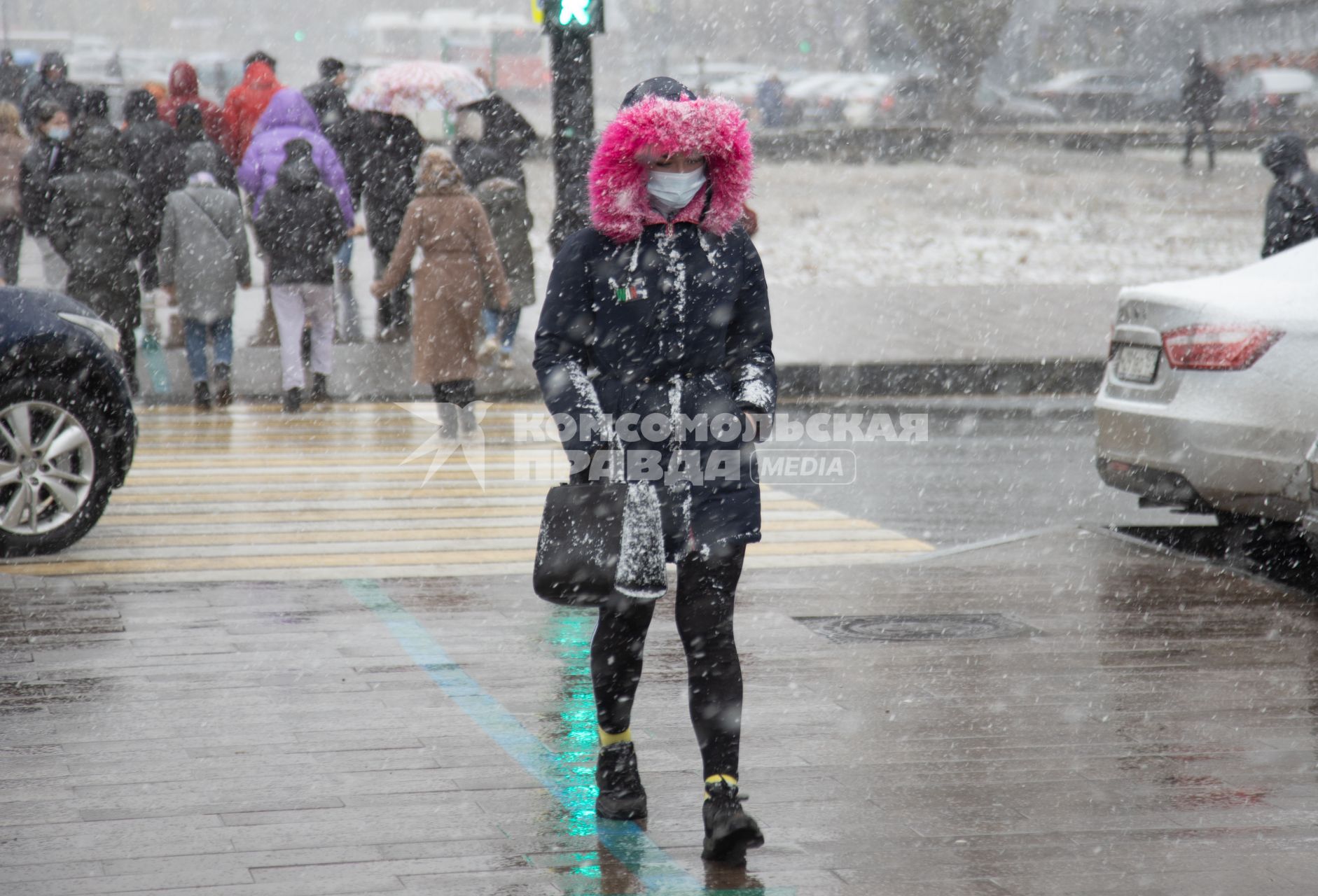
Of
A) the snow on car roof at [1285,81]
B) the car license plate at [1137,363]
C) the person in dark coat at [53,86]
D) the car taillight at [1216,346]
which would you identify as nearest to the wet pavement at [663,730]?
the car license plate at [1137,363]

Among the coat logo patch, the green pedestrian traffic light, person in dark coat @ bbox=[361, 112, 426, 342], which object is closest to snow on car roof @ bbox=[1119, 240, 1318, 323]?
the green pedestrian traffic light

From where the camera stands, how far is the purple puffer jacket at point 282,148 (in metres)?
14.5

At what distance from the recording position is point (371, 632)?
7004mm

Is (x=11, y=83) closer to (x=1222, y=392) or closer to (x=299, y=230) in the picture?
(x=299, y=230)

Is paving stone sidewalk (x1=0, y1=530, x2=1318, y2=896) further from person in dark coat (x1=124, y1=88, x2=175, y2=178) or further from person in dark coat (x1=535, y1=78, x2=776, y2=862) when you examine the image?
person in dark coat (x1=124, y1=88, x2=175, y2=178)

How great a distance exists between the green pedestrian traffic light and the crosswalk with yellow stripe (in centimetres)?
254

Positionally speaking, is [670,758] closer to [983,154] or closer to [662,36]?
[983,154]

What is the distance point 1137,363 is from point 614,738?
4620 millimetres

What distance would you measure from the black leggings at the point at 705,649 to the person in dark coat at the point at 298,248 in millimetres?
8450

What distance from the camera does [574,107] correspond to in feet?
30.5

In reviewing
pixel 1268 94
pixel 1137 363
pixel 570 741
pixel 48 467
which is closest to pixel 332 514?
pixel 48 467

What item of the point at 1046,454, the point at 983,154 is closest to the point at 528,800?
the point at 1046,454

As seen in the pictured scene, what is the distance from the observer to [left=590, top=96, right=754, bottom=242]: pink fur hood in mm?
4656

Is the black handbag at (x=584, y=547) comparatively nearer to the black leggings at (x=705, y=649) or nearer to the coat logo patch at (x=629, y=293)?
the black leggings at (x=705, y=649)
